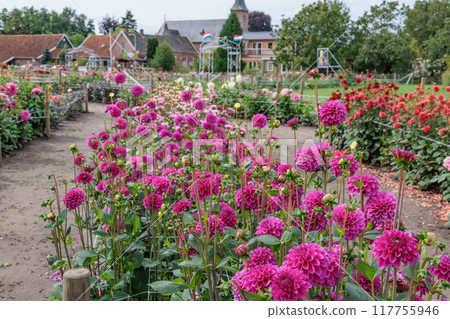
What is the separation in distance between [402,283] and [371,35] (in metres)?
29.3

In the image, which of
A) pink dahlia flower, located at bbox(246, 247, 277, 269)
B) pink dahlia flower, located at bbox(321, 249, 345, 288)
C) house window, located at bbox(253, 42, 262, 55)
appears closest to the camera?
pink dahlia flower, located at bbox(321, 249, 345, 288)

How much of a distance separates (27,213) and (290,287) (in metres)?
3.61

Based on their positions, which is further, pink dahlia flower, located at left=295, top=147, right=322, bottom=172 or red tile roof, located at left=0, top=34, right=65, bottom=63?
red tile roof, located at left=0, top=34, right=65, bottom=63

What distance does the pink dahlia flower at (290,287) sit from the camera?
80 cm

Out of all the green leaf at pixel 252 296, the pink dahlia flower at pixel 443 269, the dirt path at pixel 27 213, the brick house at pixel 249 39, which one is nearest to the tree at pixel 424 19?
the brick house at pixel 249 39

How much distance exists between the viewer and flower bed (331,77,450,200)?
421 cm

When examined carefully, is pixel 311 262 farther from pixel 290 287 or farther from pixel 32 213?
pixel 32 213

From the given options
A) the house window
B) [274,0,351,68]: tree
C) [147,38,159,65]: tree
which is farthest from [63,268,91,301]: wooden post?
the house window

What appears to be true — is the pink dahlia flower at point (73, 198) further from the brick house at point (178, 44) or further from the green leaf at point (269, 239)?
the brick house at point (178, 44)

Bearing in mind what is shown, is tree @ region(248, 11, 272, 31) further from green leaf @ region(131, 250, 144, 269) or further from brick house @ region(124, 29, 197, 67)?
brick house @ region(124, 29, 197, 67)

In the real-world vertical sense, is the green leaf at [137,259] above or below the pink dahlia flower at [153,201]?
below

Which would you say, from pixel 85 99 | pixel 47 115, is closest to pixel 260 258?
pixel 47 115

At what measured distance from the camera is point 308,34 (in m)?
20.0
